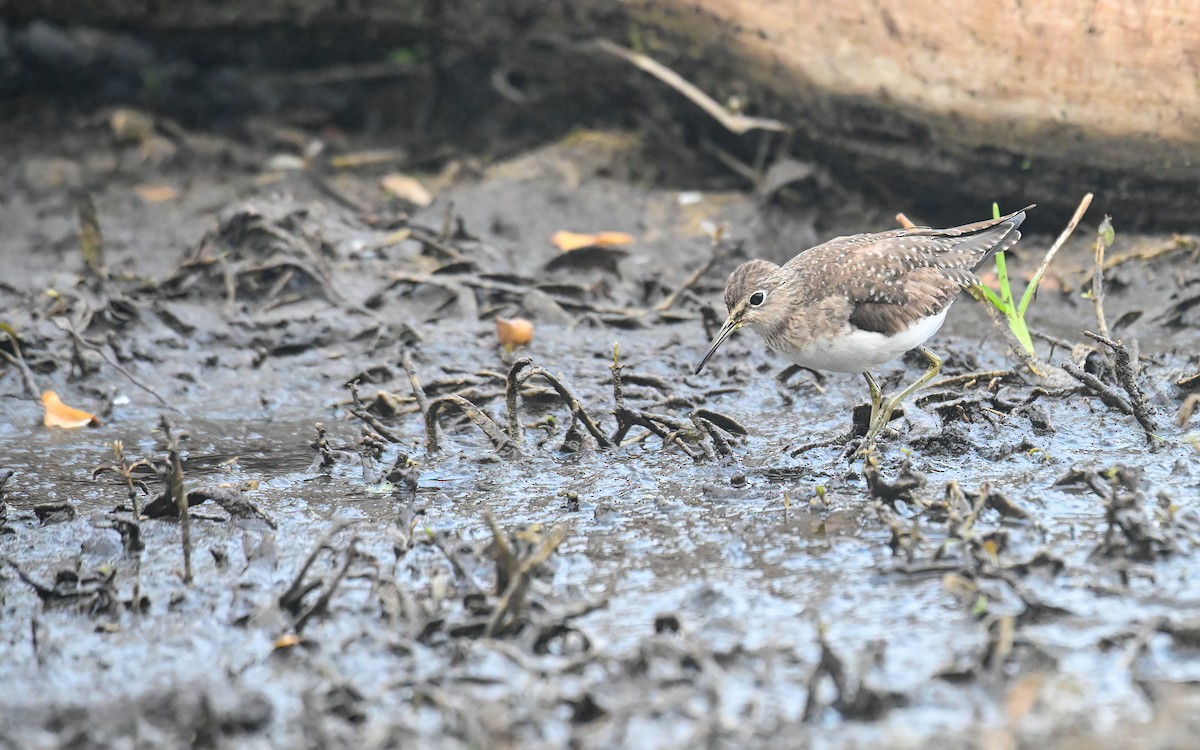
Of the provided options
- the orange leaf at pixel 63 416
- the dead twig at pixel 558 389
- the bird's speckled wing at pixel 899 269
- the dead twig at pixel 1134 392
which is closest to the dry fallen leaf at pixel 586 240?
the bird's speckled wing at pixel 899 269

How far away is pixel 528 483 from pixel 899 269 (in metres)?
1.94

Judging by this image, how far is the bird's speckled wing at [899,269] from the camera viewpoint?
5711 millimetres

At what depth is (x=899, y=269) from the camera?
5.91 metres

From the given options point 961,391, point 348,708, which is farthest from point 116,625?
point 961,391

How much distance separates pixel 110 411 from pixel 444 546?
2.82 meters

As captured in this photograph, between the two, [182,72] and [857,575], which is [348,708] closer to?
[857,575]

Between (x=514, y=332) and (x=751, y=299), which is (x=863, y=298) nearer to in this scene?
(x=751, y=299)

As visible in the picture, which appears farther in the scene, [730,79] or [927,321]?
[730,79]

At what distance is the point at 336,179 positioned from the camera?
30.3 ft

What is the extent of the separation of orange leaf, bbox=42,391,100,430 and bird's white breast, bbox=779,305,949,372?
357 centimetres

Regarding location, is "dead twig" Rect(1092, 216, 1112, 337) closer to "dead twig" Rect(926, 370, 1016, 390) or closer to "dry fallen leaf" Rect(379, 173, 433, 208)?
"dead twig" Rect(926, 370, 1016, 390)

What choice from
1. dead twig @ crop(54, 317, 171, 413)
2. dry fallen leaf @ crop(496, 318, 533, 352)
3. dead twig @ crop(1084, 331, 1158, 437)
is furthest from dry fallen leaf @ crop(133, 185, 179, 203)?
dead twig @ crop(1084, 331, 1158, 437)

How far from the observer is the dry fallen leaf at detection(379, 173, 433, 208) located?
8977mm

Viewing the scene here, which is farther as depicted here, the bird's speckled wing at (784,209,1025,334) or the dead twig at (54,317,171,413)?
the dead twig at (54,317,171,413)
